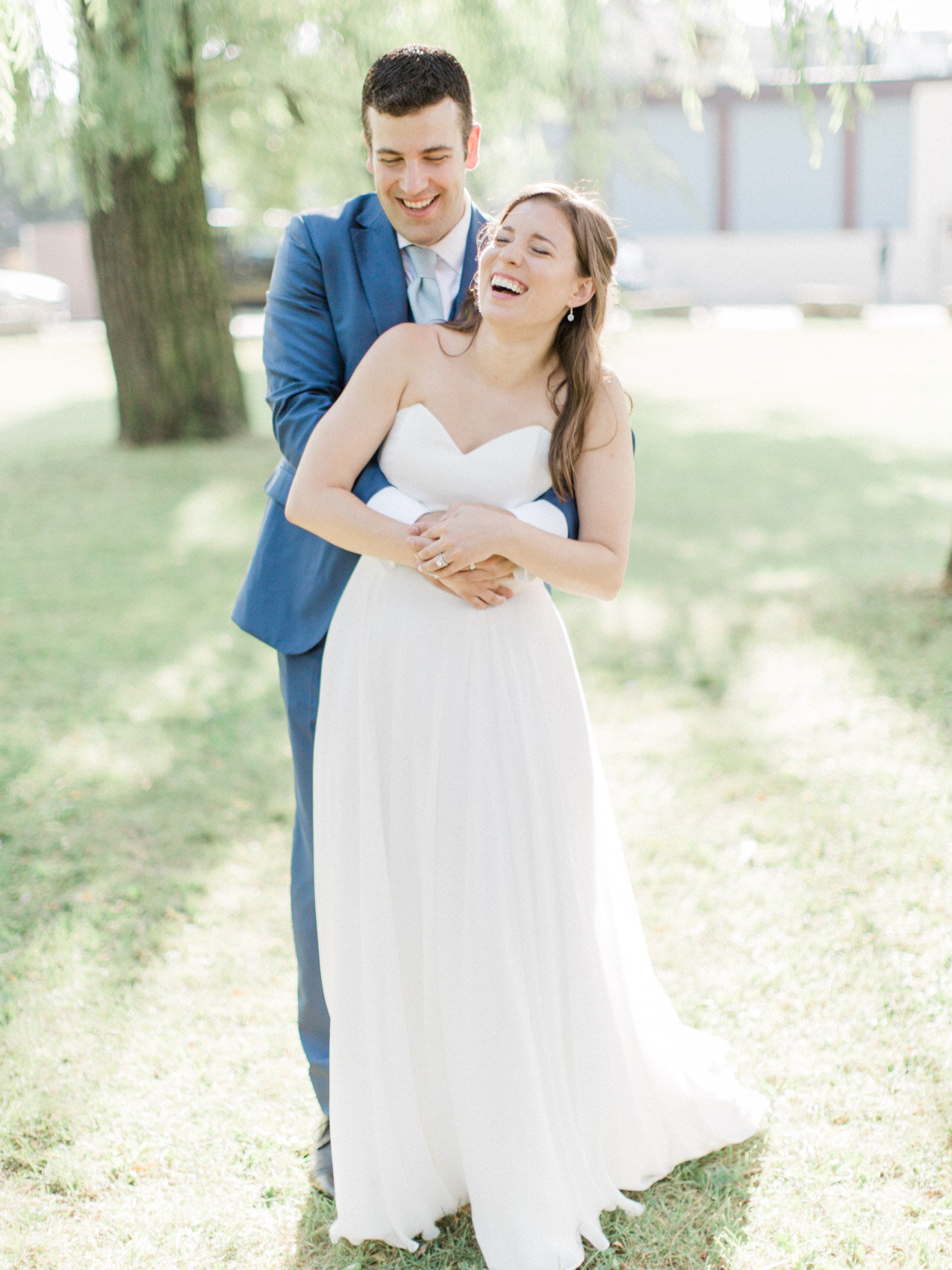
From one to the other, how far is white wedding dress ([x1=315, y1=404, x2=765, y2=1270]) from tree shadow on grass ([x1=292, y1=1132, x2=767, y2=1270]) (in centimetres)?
5

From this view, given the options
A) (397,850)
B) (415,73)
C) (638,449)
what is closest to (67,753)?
(397,850)

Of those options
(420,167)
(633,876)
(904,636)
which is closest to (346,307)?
(420,167)

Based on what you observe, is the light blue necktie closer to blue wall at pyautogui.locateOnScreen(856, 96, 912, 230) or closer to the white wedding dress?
the white wedding dress

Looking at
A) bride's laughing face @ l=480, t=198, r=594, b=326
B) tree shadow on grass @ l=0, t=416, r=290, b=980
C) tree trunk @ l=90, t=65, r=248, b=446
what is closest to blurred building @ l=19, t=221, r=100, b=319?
tree trunk @ l=90, t=65, r=248, b=446

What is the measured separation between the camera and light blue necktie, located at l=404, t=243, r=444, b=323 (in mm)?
2395

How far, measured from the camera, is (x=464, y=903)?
7.12 feet

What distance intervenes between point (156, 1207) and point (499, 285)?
78.3 inches

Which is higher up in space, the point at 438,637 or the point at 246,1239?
the point at 438,637

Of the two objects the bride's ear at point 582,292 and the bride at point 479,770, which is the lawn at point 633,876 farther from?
the bride's ear at point 582,292

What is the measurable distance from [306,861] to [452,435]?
97cm

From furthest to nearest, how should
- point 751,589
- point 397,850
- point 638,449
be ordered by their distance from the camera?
point 638,449 → point 751,589 → point 397,850

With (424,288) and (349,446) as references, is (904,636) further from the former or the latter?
(349,446)

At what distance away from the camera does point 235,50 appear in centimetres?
852

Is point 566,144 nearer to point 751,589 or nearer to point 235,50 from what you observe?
point 235,50
